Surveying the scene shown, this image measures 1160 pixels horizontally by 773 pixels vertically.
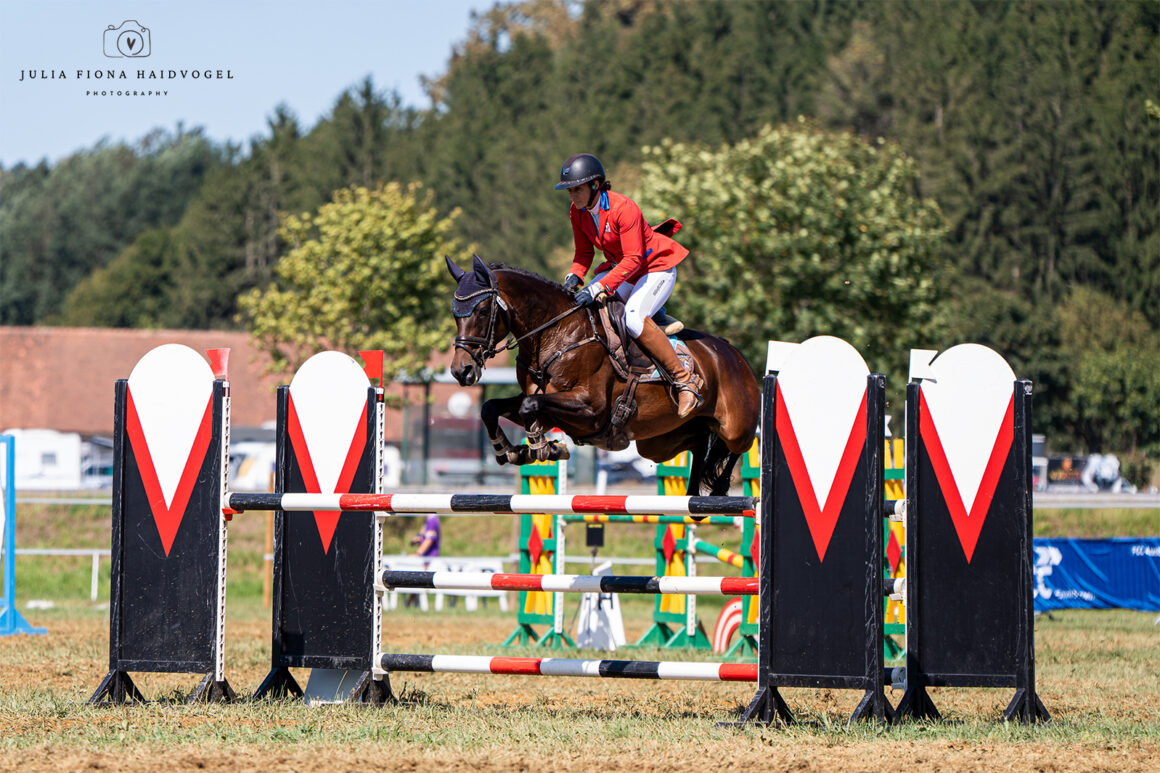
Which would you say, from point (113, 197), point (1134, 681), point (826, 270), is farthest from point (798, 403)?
point (113, 197)

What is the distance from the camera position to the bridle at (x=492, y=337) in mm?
6145

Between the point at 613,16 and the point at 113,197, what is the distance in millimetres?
30082

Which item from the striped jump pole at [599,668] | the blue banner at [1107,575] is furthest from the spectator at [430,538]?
the striped jump pole at [599,668]

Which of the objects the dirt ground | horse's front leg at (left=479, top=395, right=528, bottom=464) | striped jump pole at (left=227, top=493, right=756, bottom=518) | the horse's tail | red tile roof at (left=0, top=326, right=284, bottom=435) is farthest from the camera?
red tile roof at (left=0, top=326, right=284, bottom=435)

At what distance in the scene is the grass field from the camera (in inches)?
170

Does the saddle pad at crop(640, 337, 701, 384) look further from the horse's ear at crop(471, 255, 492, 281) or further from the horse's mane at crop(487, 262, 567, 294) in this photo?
the horse's ear at crop(471, 255, 492, 281)

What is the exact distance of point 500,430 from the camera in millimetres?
6348

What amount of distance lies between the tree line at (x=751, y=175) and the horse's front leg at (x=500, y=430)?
17.5 metres

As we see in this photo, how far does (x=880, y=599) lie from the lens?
5.09 metres

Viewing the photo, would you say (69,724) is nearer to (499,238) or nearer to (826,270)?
(826,270)

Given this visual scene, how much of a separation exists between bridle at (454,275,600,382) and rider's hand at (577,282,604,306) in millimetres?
58

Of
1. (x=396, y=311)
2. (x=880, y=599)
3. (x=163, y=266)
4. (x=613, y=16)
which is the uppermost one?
(x=613, y=16)

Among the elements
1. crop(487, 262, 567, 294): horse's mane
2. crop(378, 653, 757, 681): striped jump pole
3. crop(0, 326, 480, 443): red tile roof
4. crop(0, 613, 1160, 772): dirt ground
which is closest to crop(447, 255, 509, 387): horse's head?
crop(487, 262, 567, 294): horse's mane

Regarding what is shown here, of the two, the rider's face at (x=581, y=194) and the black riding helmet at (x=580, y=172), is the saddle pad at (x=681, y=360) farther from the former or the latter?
the black riding helmet at (x=580, y=172)
